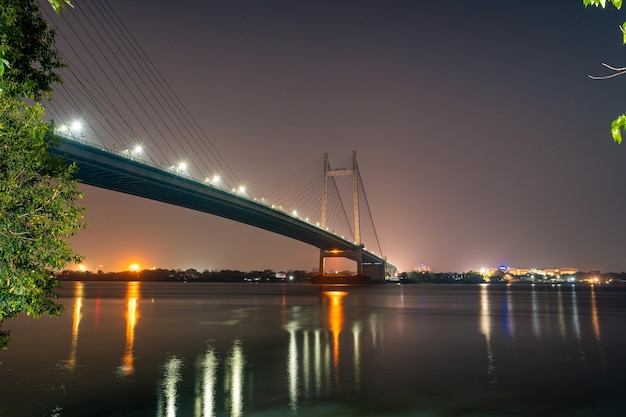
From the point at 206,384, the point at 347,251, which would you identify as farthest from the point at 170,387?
the point at 347,251

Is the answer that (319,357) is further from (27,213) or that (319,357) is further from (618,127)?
A: (618,127)

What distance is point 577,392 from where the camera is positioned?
11.6m

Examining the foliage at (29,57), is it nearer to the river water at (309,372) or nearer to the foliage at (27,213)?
the foliage at (27,213)

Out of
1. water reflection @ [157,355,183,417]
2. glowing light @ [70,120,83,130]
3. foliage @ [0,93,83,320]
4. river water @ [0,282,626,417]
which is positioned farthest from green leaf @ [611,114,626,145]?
glowing light @ [70,120,83,130]

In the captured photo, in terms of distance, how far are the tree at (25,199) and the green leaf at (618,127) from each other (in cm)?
655

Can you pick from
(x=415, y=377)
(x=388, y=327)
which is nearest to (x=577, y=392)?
(x=415, y=377)

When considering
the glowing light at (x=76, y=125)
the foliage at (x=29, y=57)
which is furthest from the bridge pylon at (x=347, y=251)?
the foliage at (x=29, y=57)

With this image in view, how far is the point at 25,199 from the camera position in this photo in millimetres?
6824

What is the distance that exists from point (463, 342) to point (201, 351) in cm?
1080

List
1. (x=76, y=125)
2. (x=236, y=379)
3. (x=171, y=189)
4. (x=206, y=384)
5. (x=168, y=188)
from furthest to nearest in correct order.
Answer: (x=171, y=189)
(x=168, y=188)
(x=76, y=125)
(x=236, y=379)
(x=206, y=384)

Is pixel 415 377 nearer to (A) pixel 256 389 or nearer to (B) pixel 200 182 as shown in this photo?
(A) pixel 256 389

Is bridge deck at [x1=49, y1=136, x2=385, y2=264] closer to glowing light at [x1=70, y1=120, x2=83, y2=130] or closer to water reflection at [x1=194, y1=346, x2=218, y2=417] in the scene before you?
glowing light at [x1=70, y1=120, x2=83, y2=130]

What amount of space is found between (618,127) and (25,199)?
7114 mm

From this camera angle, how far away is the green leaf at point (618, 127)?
343 centimetres
